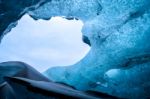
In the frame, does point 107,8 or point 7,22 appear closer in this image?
point 107,8

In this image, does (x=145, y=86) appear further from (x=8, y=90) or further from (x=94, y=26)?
(x=8, y=90)

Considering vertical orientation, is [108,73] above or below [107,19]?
below

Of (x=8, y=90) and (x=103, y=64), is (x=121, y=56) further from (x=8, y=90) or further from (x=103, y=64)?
(x=8, y=90)

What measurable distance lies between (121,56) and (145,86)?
0.58 m

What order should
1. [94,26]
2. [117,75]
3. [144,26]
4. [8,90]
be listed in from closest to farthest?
1. [8,90]
2. [144,26]
3. [94,26]
4. [117,75]

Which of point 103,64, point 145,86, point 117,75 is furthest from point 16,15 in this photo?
point 145,86

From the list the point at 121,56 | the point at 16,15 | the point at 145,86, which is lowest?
the point at 145,86

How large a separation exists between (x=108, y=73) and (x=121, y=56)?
45cm

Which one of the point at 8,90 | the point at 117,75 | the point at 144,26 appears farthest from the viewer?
the point at 117,75

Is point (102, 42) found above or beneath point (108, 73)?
above

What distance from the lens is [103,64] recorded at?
4012 millimetres

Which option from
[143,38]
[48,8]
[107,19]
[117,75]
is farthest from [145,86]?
[48,8]

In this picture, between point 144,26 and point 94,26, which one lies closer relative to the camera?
point 144,26

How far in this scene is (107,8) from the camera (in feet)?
11.7
